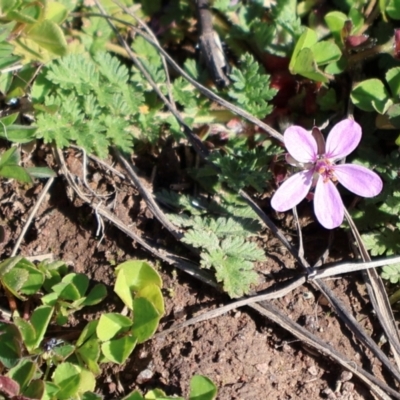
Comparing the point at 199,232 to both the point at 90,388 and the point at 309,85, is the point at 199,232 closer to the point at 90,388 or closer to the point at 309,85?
the point at 90,388

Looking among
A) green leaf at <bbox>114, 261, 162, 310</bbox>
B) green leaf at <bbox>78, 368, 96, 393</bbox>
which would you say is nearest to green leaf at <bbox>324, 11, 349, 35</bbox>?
green leaf at <bbox>114, 261, 162, 310</bbox>

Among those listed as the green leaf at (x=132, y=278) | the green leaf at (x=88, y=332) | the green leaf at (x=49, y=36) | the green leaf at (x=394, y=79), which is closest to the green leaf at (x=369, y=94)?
the green leaf at (x=394, y=79)

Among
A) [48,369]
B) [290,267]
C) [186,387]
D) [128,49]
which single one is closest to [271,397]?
[186,387]

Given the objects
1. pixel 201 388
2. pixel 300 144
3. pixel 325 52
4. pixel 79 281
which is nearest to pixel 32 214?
pixel 79 281

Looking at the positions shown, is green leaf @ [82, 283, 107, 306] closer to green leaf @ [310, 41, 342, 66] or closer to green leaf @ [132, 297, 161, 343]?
green leaf @ [132, 297, 161, 343]

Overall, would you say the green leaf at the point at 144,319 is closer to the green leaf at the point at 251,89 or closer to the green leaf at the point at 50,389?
the green leaf at the point at 50,389

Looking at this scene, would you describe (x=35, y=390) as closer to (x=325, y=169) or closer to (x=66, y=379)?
(x=66, y=379)
